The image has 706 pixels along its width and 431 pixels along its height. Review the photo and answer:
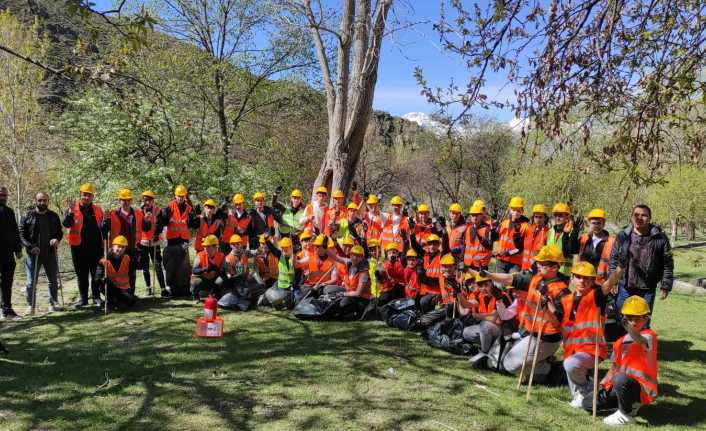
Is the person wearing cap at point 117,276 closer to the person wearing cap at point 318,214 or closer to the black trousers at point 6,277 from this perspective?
the black trousers at point 6,277

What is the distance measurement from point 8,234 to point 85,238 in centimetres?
107

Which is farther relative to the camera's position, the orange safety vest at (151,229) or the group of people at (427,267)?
the orange safety vest at (151,229)

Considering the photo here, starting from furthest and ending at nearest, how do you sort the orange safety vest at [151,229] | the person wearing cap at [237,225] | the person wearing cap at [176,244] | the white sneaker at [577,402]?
the person wearing cap at [237,225] < the person wearing cap at [176,244] < the orange safety vest at [151,229] < the white sneaker at [577,402]

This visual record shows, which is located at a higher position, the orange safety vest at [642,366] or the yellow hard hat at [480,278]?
the yellow hard hat at [480,278]

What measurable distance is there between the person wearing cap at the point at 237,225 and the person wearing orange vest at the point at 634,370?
692cm

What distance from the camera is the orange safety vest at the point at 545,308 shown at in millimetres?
5223

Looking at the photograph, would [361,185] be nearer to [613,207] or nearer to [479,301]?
[613,207]

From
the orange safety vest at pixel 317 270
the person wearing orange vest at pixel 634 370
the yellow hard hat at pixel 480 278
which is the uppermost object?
the yellow hard hat at pixel 480 278

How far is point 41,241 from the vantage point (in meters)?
8.38

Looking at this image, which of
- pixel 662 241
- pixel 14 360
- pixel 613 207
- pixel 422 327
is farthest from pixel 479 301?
pixel 613 207

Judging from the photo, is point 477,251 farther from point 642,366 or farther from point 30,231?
point 30,231

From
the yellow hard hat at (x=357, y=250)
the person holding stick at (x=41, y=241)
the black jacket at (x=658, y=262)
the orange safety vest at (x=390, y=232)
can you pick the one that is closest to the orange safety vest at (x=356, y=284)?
the yellow hard hat at (x=357, y=250)

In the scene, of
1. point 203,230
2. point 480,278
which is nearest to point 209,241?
point 203,230

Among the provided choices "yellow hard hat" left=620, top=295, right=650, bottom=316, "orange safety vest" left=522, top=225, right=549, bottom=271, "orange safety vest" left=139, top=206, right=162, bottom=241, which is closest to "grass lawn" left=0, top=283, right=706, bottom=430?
"yellow hard hat" left=620, top=295, right=650, bottom=316
